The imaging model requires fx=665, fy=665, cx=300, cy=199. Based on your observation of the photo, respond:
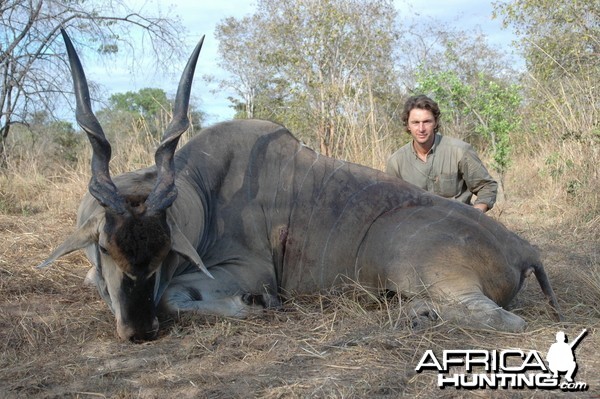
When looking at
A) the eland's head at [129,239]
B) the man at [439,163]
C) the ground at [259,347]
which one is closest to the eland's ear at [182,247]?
the eland's head at [129,239]

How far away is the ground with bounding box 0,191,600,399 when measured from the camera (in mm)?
2322

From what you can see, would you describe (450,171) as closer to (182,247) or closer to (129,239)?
(182,247)

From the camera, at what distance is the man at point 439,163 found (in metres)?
4.77

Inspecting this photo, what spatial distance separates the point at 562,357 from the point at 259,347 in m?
1.19

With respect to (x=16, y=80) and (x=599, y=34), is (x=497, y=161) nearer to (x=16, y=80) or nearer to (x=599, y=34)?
(x=599, y=34)

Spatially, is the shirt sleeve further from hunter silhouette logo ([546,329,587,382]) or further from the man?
hunter silhouette logo ([546,329,587,382])

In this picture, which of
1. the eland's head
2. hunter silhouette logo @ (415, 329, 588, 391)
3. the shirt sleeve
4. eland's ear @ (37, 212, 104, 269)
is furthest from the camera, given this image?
the shirt sleeve

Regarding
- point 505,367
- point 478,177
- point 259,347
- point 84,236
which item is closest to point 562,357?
point 505,367

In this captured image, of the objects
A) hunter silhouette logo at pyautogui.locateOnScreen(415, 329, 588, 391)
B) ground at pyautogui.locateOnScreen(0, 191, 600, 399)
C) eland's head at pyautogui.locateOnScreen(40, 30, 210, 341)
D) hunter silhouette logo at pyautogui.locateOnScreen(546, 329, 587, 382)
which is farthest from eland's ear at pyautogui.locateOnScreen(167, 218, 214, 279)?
hunter silhouette logo at pyautogui.locateOnScreen(546, 329, 587, 382)

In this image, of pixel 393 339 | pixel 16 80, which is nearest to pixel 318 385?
pixel 393 339

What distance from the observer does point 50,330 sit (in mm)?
3082

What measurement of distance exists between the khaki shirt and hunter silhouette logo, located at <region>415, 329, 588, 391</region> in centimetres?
221

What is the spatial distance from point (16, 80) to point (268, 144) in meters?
6.58

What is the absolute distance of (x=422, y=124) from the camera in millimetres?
4781
